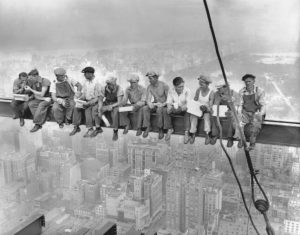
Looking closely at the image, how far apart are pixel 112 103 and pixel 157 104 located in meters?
0.72

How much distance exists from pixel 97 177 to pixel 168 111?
4.94 m

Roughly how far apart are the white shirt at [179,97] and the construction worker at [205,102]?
126mm

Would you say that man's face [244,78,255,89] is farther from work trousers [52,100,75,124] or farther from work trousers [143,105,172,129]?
work trousers [52,100,75,124]

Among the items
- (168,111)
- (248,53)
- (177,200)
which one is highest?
(248,53)

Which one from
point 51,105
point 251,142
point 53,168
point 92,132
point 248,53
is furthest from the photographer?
point 53,168

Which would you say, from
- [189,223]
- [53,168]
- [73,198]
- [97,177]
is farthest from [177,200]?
[53,168]

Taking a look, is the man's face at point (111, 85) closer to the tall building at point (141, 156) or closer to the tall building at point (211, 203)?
the tall building at point (141, 156)

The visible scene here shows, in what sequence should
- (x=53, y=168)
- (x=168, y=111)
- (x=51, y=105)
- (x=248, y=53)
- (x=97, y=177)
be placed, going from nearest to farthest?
(x=168, y=111) → (x=51, y=105) → (x=248, y=53) → (x=97, y=177) → (x=53, y=168)

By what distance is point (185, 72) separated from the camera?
23.8ft

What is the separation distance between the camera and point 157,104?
5.32 meters

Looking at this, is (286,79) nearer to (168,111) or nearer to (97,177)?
(168,111)

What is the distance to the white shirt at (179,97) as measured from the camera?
5.18m

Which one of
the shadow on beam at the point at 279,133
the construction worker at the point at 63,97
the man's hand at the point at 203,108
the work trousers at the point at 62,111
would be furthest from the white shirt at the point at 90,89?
the shadow on beam at the point at 279,133

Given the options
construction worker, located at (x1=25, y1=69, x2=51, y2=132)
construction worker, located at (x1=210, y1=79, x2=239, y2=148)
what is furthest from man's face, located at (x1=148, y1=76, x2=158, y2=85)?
construction worker, located at (x1=25, y1=69, x2=51, y2=132)
